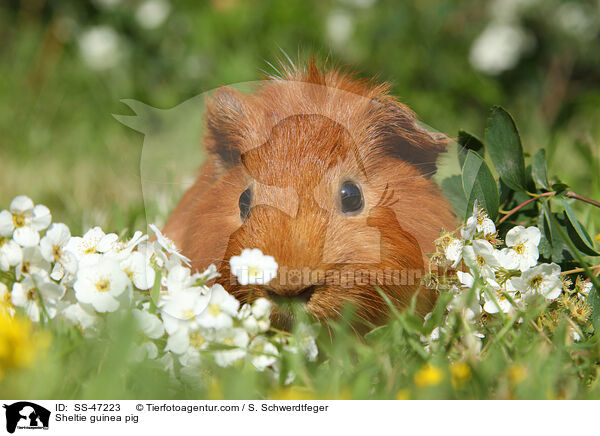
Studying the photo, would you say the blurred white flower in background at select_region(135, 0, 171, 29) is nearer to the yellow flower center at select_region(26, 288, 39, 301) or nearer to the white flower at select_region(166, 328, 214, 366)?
the yellow flower center at select_region(26, 288, 39, 301)

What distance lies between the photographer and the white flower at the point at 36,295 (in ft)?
4.88

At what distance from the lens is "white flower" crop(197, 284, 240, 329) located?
1335 mm

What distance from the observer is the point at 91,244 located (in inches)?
64.0

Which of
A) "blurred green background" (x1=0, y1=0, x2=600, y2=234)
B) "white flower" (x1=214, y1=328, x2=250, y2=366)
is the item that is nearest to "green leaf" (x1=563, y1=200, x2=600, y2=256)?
"white flower" (x1=214, y1=328, x2=250, y2=366)

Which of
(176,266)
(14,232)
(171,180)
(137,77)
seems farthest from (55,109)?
(176,266)

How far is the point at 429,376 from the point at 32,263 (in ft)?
3.63

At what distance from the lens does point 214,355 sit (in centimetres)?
135

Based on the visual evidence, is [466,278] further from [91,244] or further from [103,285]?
[91,244]

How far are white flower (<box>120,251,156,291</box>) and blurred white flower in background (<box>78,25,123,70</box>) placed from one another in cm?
392

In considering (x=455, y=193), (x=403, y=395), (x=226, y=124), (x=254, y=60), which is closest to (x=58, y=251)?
(x=226, y=124)

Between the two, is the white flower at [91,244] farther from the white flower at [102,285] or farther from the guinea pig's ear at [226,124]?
the guinea pig's ear at [226,124]

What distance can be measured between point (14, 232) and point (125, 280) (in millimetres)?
410
